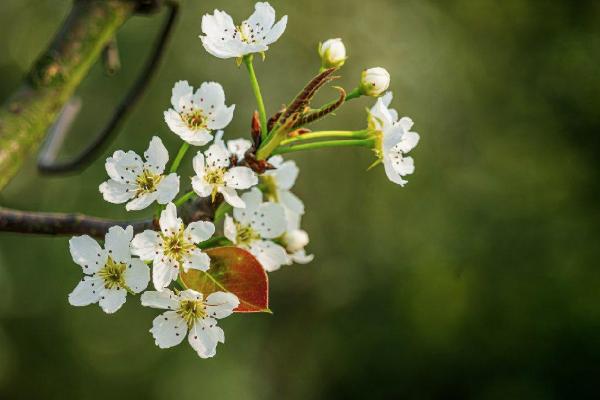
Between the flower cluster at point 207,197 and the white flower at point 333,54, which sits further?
the white flower at point 333,54

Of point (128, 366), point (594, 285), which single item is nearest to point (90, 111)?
point (128, 366)

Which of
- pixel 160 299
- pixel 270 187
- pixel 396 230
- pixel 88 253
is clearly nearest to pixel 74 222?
pixel 88 253

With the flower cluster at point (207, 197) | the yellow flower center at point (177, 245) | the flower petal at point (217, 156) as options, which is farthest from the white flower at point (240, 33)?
the yellow flower center at point (177, 245)

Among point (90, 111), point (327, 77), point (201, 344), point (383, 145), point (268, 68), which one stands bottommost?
point (90, 111)

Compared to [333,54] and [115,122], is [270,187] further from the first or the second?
[115,122]

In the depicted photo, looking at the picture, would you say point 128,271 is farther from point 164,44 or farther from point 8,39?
point 8,39

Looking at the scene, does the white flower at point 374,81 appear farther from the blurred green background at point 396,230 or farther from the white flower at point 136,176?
the blurred green background at point 396,230

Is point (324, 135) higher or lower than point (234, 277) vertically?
higher
